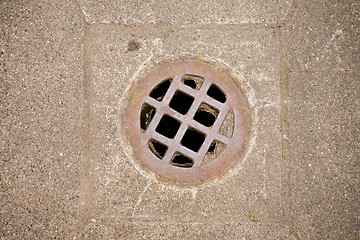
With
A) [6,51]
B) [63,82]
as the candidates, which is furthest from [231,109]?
[6,51]

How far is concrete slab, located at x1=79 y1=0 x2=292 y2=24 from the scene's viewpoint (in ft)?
6.58

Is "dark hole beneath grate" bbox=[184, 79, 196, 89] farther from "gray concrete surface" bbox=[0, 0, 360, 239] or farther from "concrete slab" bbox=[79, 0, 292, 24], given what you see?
"concrete slab" bbox=[79, 0, 292, 24]

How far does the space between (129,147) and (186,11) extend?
Answer: 42.6 inches

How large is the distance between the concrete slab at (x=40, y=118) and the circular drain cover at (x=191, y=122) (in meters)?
0.44

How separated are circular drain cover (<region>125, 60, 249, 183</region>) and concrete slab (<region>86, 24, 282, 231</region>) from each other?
0.24 feet

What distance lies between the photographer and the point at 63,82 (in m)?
1.96

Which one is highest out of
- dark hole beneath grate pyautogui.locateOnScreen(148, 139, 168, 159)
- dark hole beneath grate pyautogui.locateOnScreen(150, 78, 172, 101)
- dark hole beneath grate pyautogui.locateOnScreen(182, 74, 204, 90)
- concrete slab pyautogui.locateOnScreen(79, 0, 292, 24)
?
concrete slab pyautogui.locateOnScreen(79, 0, 292, 24)

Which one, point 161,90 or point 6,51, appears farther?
point 161,90

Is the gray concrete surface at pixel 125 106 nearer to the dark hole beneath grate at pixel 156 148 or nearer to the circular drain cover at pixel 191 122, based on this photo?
the circular drain cover at pixel 191 122

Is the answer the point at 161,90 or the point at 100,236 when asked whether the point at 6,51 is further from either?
the point at 100,236

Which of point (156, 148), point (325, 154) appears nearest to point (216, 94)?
point (156, 148)

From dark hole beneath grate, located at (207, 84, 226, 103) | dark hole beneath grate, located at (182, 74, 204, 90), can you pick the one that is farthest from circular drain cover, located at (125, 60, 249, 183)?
dark hole beneath grate, located at (207, 84, 226, 103)

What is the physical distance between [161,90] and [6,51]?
45.0 inches

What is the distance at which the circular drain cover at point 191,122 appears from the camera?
1.93 metres
